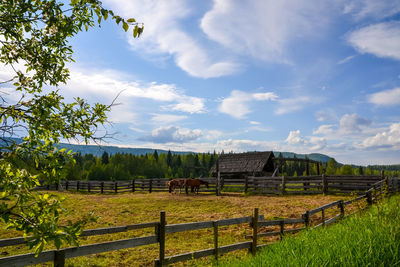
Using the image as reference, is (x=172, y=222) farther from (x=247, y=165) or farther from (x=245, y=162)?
(x=245, y=162)

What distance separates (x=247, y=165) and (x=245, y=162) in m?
0.74

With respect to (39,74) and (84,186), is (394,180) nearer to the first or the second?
(39,74)

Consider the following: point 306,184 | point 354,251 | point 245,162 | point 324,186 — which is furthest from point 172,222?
point 245,162

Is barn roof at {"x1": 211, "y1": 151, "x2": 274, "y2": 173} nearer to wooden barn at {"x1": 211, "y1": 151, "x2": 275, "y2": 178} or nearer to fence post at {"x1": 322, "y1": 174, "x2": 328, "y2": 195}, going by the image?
wooden barn at {"x1": 211, "y1": 151, "x2": 275, "y2": 178}

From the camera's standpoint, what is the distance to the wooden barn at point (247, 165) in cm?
3303

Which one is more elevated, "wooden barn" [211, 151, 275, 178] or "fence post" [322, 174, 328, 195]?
"wooden barn" [211, 151, 275, 178]

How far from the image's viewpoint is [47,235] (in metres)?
2.44

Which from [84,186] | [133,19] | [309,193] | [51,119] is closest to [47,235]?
[51,119]

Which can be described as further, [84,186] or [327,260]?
[84,186]

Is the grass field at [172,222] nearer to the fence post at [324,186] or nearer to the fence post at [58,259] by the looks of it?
the fence post at [58,259]

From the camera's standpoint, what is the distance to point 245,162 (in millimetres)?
34750

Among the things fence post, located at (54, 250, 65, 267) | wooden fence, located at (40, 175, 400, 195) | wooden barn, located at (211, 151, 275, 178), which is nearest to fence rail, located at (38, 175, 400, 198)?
wooden fence, located at (40, 175, 400, 195)

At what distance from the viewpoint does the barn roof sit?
33.1 metres

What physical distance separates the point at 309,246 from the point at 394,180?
20417mm
